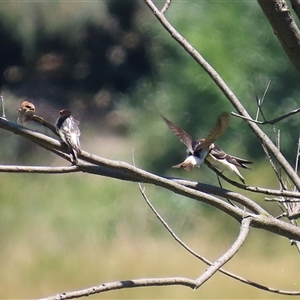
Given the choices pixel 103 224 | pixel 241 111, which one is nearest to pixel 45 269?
pixel 103 224

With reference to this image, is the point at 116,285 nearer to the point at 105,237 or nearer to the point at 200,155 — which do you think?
the point at 200,155

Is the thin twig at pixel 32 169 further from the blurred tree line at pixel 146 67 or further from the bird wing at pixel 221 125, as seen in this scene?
the blurred tree line at pixel 146 67

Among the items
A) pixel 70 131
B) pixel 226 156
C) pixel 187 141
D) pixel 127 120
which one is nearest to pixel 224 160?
pixel 226 156

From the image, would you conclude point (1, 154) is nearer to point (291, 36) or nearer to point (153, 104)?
point (153, 104)

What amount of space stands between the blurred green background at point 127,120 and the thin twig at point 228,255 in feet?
6.69

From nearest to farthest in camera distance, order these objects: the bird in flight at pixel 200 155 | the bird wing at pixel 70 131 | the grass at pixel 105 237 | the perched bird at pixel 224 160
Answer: the bird wing at pixel 70 131
the bird in flight at pixel 200 155
the perched bird at pixel 224 160
the grass at pixel 105 237

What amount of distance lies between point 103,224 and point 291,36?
295cm

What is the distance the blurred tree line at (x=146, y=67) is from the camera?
132 inches

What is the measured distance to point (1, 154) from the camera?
3.92 meters

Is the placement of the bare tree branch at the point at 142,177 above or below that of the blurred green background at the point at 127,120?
A: below

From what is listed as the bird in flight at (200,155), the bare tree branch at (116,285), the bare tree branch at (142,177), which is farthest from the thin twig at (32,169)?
the bird in flight at (200,155)

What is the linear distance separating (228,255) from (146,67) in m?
3.18

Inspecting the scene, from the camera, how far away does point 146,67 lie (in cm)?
400

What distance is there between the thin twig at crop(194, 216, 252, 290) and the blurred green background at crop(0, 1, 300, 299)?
2.04 metres
